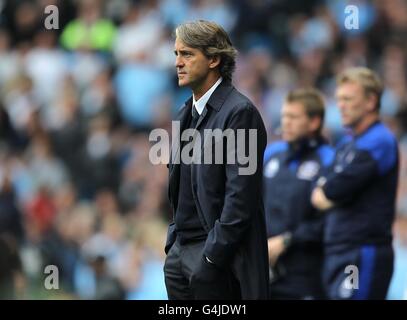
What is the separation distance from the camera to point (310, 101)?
771 centimetres

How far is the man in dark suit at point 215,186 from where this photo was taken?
5.36 meters

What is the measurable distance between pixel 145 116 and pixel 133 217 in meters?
1.29

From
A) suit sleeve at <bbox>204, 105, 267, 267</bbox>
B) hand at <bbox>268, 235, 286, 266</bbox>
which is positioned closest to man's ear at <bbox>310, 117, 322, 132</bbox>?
hand at <bbox>268, 235, 286, 266</bbox>

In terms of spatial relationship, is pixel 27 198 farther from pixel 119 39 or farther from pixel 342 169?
pixel 342 169

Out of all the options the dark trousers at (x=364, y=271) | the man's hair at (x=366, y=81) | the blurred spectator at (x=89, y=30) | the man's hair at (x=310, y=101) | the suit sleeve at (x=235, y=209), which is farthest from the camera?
the blurred spectator at (x=89, y=30)

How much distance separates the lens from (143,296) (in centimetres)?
1041

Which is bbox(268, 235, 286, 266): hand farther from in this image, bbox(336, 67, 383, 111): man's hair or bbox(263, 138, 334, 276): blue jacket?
bbox(336, 67, 383, 111): man's hair

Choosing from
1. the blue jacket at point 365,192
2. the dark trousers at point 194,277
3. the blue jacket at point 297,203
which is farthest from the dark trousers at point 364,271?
the dark trousers at point 194,277

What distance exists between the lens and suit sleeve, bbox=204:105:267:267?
5336mm

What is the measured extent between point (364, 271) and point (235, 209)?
2.28m

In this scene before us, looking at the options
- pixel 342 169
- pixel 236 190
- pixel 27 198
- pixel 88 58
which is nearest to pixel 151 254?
pixel 27 198

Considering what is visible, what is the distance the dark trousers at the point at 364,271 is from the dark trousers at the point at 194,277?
1990 millimetres

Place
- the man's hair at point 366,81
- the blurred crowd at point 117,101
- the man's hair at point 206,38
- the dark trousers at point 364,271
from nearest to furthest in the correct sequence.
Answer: the man's hair at point 206,38, the dark trousers at point 364,271, the man's hair at point 366,81, the blurred crowd at point 117,101

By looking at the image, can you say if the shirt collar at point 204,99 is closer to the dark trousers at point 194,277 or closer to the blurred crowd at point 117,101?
the dark trousers at point 194,277
